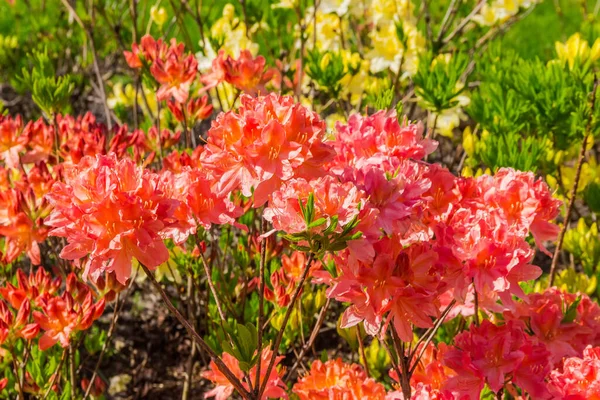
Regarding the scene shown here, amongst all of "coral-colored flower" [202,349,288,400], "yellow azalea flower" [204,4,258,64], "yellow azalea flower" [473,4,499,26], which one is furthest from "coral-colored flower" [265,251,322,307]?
"yellow azalea flower" [473,4,499,26]

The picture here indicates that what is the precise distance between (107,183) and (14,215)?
0.88 metres

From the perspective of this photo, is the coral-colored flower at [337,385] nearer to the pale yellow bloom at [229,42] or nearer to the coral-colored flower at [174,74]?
the coral-colored flower at [174,74]

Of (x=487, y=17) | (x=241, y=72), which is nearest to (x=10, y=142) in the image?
(x=241, y=72)

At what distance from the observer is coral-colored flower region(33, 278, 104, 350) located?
5.96ft

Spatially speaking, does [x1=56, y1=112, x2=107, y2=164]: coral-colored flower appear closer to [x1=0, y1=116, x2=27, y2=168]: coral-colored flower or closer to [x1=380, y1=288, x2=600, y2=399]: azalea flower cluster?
[x1=0, y1=116, x2=27, y2=168]: coral-colored flower

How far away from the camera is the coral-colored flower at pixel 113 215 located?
1.21m

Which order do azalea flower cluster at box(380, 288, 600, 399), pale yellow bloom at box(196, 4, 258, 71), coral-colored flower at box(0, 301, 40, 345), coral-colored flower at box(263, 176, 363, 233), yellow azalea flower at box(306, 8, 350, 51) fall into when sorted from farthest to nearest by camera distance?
yellow azalea flower at box(306, 8, 350, 51) → pale yellow bloom at box(196, 4, 258, 71) → coral-colored flower at box(0, 301, 40, 345) → azalea flower cluster at box(380, 288, 600, 399) → coral-colored flower at box(263, 176, 363, 233)

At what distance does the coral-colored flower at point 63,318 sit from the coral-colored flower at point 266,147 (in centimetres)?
70

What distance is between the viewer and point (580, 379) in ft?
4.45

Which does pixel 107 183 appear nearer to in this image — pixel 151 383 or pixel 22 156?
pixel 22 156

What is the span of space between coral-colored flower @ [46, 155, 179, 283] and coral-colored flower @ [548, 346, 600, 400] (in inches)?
32.4

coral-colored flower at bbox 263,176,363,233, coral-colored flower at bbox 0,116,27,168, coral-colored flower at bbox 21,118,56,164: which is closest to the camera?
coral-colored flower at bbox 263,176,363,233

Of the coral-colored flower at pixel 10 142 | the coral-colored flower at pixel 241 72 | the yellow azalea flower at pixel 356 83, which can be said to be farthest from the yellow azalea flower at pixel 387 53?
the coral-colored flower at pixel 10 142

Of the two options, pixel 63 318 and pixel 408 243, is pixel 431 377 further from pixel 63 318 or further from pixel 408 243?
pixel 63 318
